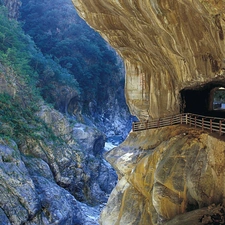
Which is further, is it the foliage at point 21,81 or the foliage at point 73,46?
the foliage at point 73,46

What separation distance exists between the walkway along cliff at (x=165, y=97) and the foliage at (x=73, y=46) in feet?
83.8

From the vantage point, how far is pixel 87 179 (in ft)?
83.0

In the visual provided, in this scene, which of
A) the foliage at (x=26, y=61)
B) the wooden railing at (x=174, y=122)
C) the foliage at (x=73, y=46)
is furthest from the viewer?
the foliage at (x=73, y=46)

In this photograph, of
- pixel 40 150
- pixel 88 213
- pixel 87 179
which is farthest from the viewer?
pixel 87 179

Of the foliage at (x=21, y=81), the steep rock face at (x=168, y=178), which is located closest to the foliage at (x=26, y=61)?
the foliage at (x=21, y=81)

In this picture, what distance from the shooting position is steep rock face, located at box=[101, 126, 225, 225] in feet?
27.7

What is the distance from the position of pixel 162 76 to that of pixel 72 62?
28.3m

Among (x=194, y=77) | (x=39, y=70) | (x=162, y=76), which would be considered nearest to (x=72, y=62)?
(x=39, y=70)

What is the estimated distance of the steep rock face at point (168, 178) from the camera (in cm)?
845

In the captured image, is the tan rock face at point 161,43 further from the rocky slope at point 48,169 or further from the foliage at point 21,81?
the foliage at point 21,81

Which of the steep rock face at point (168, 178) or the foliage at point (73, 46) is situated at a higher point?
the foliage at point (73, 46)

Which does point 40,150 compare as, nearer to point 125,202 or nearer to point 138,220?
point 125,202

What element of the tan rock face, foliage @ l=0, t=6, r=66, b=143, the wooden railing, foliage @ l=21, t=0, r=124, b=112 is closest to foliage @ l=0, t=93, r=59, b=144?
foliage @ l=0, t=6, r=66, b=143

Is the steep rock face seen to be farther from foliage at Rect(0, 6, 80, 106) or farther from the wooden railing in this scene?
foliage at Rect(0, 6, 80, 106)
